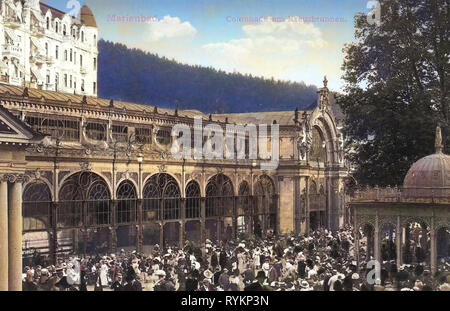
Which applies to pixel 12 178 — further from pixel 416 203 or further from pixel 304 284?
pixel 416 203

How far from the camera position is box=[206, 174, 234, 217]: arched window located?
1908 inches

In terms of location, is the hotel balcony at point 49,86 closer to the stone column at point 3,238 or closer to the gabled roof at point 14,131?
the gabled roof at point 14,131

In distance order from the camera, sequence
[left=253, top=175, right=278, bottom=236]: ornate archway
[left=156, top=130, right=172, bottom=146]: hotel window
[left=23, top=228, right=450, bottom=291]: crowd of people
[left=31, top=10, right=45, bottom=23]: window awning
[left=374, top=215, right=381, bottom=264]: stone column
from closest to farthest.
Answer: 1. [left=23, top=228, right=450, bottom=291]: crowd of people
2. [left=374, top=215, right=381, bottom=264]: stone column
3. [left=156, top=130, right=172, bottom=146]: hotel window
4. [left=253, top=175, right=278, bottom=236]: ornate archway
5. [left=31, top=10, right=45, bottom=23]: window awning

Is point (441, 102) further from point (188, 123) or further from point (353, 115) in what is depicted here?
point (188, 123)

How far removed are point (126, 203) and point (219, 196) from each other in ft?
34.3

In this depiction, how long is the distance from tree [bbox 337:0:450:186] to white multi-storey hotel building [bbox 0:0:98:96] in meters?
23.0

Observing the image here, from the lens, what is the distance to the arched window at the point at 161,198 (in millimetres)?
42312

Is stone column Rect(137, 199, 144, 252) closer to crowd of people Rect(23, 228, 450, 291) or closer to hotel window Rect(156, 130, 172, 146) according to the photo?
crowd of people Rect(23, 228, 450, 291)

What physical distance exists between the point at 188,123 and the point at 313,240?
12063 mm

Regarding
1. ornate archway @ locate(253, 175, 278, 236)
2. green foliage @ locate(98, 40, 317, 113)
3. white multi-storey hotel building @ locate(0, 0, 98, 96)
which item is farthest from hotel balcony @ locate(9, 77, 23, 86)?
ornate archway @ locate(253, 175, 278, 236)

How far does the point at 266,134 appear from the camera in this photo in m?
59.9

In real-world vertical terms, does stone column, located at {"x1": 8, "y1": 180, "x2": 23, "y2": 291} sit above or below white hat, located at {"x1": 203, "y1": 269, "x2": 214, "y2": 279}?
above

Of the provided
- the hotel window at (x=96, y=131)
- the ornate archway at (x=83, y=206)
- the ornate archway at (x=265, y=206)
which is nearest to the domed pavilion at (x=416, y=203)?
the ornate archway at (x=83, y=206)
